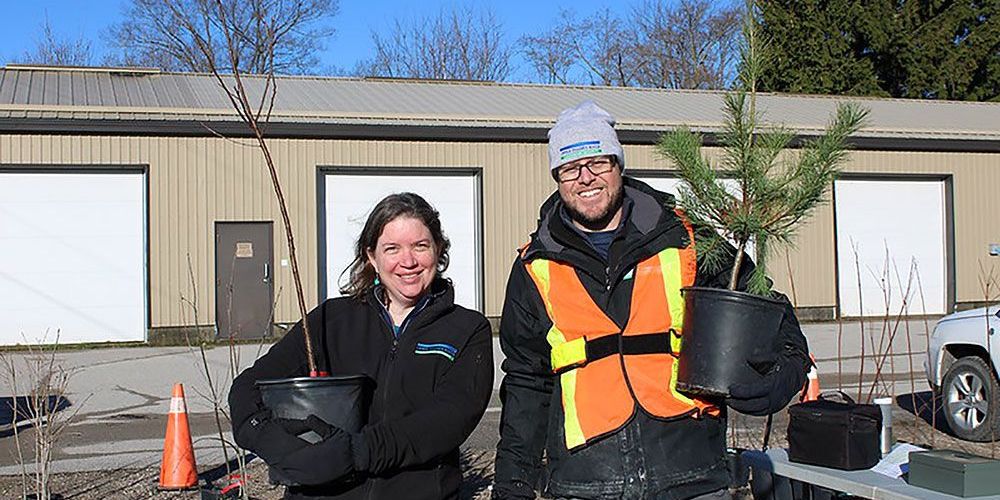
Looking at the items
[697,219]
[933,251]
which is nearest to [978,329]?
[697,219]

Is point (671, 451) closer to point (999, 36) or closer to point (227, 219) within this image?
point (227, 219)

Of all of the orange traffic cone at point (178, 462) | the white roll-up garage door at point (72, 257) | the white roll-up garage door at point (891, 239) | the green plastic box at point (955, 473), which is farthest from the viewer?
the white roll-up garage door at point (891, 239)

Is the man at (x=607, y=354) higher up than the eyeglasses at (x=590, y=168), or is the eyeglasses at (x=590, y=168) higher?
Result: the eyeglasses at (x=590, y=168)

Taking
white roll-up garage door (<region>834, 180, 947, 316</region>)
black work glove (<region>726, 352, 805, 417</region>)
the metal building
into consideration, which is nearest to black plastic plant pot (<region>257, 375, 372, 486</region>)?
black work glove (<region>726, 352, 805, 417</region>)

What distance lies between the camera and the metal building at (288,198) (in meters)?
18.0

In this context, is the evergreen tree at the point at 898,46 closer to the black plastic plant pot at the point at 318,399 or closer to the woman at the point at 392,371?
the woman at the point at 392,371

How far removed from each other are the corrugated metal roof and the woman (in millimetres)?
14639

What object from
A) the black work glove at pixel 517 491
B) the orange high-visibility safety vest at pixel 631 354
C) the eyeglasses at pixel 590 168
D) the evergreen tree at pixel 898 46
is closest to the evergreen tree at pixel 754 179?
the orange high-visibility safety vest at pixel 631 354

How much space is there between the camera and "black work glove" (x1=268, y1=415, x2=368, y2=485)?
2703 millimetres

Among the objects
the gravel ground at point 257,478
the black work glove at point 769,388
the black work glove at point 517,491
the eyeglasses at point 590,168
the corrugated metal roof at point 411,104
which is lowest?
the gravel ground at point 257,478

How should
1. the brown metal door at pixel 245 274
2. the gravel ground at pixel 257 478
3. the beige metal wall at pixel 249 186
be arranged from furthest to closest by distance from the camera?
the brown metal door at pixel 245 274
the beige metal wall at pixel 249 186
the gravel ground at pixel 257 478

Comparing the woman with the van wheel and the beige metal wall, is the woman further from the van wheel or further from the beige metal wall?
the beige metal wall

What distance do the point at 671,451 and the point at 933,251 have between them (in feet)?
70.2

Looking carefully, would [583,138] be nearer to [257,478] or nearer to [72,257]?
[257,478]
